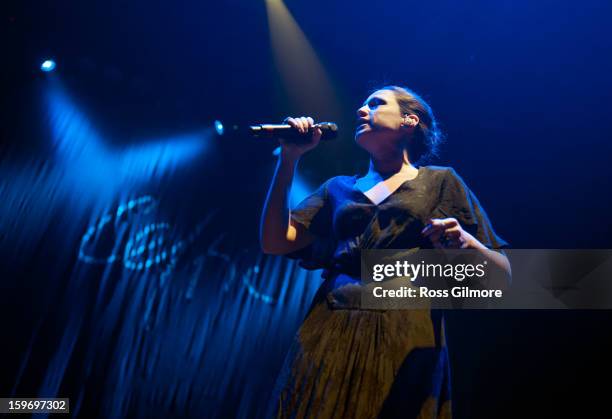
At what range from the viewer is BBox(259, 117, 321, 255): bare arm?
4.40ft

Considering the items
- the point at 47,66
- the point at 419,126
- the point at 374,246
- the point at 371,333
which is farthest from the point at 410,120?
the point at 47,66

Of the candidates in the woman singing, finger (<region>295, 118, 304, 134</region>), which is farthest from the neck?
finger (<region>295, 118, 304, 134</region>)

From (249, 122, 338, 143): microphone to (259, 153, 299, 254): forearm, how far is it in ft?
0.21

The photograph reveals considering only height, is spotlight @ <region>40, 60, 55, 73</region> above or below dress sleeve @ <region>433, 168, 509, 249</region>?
above

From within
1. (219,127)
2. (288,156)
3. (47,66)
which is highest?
(219,127)

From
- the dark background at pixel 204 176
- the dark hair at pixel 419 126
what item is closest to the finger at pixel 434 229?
the dark hair at pixel 419 126

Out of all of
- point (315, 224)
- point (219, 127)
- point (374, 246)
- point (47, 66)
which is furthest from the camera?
point (219, 127)

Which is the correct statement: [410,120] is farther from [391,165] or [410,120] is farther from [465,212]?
[465,212]

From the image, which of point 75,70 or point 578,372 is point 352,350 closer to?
point 578,372

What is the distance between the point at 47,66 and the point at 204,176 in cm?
Result: 120

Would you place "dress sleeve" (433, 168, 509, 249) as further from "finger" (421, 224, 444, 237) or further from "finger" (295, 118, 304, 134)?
"finger" (295, 118, 304, 134)

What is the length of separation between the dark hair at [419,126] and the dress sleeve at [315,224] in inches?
14.9

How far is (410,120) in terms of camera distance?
153cm

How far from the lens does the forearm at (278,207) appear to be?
1349 mm
